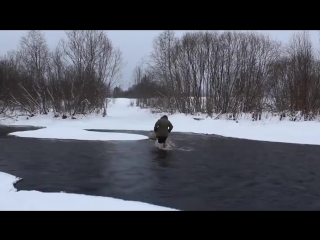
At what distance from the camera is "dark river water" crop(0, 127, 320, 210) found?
326 inches

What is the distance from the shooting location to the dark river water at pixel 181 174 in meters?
8.28

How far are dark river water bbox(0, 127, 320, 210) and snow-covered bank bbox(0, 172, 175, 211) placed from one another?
1.93ft

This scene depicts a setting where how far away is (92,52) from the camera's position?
47.9 metres

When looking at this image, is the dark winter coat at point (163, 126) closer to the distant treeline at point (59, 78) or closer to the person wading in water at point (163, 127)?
the person wading in water at point (163, 127)

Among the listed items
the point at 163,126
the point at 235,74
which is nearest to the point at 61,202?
the point at 163,126

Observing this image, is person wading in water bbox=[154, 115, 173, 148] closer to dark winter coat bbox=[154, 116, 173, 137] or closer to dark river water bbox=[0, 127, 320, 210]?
dark winter coat bbox=[154, 116, 173, 137]

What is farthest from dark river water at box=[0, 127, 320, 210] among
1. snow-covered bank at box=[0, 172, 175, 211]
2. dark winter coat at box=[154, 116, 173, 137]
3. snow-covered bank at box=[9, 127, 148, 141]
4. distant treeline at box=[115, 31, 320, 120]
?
distant treeline at box=[115, 31, 320, 120]

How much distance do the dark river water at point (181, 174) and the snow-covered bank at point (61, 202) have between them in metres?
0.59

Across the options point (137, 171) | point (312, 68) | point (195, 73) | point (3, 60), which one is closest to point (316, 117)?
point (312, 68)

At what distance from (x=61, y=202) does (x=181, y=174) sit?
186 inches

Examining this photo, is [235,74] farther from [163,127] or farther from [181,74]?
[163,127]

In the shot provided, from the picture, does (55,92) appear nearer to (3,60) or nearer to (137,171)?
(3,60)

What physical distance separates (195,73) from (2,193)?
38.1 metres

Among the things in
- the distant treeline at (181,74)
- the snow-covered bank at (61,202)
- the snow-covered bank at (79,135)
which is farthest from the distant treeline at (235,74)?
the snow-covered bank at (61,202)
